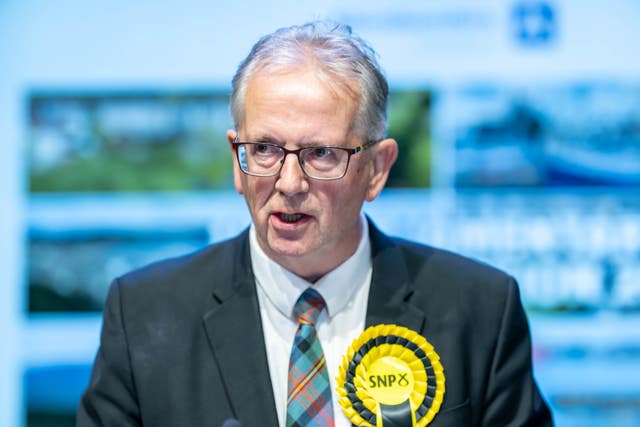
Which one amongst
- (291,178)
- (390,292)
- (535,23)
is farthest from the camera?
(535,23)

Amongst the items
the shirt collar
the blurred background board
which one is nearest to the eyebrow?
the shirt collar

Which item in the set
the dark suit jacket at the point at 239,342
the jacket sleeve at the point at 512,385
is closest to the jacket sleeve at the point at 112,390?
the dark suit jacket at the point at 239,342

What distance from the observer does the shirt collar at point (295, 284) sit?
6.62ft

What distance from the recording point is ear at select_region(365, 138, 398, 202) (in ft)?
6.73

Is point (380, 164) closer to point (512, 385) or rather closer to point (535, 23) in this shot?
point (512, 385)

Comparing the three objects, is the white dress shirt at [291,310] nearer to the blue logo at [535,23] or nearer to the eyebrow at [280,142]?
the eyebrow at [280,142]

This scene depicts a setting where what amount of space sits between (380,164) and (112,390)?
87cm

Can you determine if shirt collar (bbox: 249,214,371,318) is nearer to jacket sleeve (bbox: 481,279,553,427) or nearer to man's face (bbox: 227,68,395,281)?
man's face (bbox: 227,68,395,281)

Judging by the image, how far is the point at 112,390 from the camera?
1928 mm

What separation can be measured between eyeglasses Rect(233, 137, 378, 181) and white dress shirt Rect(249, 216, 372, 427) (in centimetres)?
28

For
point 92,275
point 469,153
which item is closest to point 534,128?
point 469,153

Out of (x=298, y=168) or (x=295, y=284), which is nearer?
(x=298, y=168)

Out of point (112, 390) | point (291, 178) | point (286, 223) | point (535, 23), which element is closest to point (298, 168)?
point (291, 178)

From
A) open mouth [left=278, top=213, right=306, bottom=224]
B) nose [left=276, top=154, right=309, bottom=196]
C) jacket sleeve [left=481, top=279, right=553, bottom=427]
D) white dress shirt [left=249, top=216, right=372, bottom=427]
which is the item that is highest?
nose [left=276, top=154, right=309, bottom=196]
